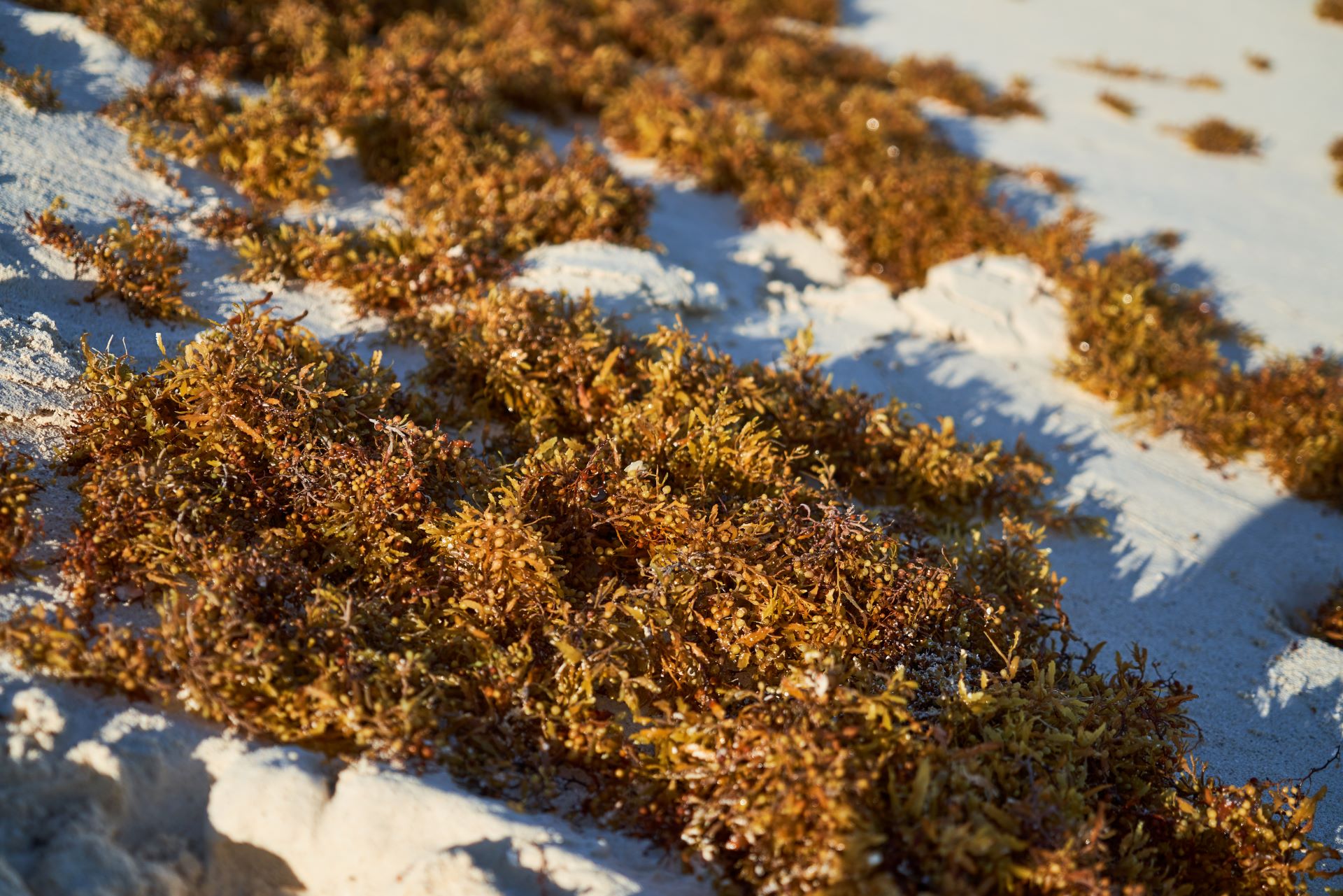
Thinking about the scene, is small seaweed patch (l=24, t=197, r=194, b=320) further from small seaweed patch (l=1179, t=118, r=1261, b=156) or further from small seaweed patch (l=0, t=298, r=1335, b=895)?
small seaweed patch (l=1179, t=118, r=1261, b=156)

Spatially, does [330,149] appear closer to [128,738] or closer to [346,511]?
[346,511]

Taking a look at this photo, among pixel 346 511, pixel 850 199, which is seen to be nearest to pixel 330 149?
pixel 346 511

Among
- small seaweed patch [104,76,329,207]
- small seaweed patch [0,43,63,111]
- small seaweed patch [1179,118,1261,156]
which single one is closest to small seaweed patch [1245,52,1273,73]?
small seaweed patch [1179,118,1261,156]

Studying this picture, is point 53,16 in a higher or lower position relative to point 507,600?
higher

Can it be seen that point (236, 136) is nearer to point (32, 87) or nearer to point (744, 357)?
point (32, 87)

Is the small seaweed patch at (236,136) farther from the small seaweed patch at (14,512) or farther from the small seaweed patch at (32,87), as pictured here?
the small seaweed patch at (14,512)

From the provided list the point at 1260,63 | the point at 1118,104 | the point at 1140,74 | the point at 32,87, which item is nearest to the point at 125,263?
the point at 32,87

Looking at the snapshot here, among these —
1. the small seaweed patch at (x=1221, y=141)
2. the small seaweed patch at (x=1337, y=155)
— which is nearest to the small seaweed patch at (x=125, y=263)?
the small seaweed patch at (x=1221, y=141)
